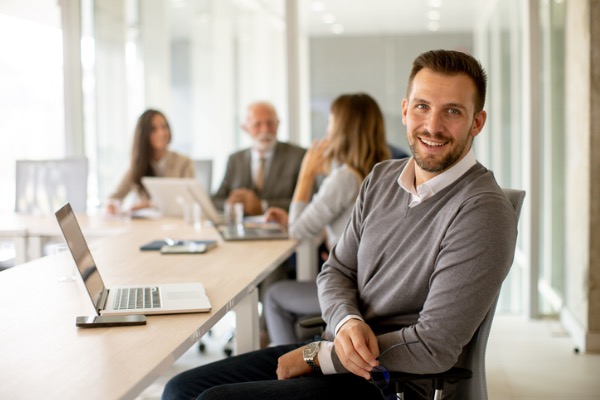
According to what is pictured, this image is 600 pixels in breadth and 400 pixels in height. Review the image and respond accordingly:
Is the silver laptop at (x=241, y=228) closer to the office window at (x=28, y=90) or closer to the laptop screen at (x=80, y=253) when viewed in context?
the laptop screen at (x=80, y=253)

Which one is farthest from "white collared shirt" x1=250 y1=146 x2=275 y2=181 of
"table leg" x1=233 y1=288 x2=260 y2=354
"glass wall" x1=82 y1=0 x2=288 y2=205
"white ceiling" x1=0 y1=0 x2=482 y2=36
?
"table leg" x1=233 y1=288 x2=260 y2=354

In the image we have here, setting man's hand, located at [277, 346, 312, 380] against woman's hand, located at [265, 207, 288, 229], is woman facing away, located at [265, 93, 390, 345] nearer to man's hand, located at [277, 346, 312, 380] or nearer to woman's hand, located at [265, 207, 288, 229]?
woman's hand, located at [265, 207, 288, 229]

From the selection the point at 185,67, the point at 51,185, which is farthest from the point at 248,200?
the point at 185,67

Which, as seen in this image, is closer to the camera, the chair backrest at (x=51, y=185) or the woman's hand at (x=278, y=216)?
the woman's hand at (x=278, y=216)

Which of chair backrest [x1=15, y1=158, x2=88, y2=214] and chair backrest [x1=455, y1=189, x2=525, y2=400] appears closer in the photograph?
chair backrest [x1=455, y1=189, x2=525, y2=400]

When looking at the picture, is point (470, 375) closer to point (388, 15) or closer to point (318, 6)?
point (388, 15)

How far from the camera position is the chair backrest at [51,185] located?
4.84m

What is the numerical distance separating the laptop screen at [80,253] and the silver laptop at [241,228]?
1.30 meters

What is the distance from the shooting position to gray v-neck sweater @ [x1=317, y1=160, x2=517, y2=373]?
1787 millimetres

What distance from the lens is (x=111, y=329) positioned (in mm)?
1943

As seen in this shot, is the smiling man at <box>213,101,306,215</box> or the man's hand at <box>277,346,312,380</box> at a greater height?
the smiling man at <box>213,101,306,215</box>

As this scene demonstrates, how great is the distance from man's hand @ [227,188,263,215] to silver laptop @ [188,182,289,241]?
162 mm

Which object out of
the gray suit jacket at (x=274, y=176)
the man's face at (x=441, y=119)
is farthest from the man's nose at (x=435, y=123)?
the gray suit jacket at (x=274, y=176)

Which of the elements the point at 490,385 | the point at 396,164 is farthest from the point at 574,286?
the point at 396,164
